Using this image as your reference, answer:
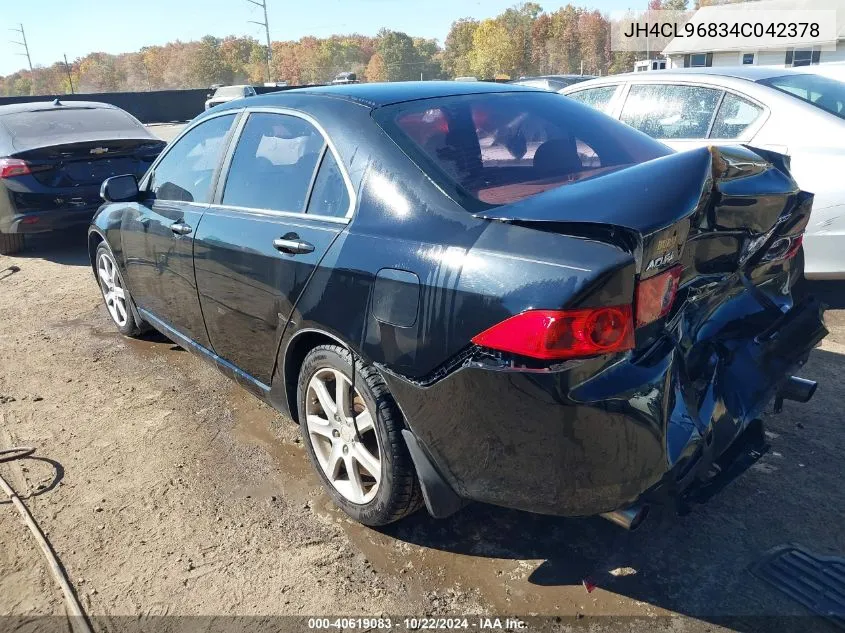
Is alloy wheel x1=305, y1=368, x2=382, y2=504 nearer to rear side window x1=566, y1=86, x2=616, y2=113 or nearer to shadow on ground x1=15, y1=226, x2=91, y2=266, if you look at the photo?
rear side window x1=566, y1=86, x2=616, y2=113

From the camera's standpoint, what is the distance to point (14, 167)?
262 inches

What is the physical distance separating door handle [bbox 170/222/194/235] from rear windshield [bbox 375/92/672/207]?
4.39 ft

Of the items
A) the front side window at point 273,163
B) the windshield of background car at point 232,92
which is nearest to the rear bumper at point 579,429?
the front side window at point 273,163

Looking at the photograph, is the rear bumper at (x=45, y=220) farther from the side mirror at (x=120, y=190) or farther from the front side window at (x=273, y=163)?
the front side window at (x=273, y=163)

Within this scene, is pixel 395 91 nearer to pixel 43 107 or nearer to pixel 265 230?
pixel 265 230

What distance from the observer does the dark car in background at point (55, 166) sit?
6688 mm

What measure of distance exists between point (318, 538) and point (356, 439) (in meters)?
0.44

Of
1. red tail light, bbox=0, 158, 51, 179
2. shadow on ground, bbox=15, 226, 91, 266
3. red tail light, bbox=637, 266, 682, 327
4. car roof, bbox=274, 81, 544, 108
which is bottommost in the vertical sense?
shadow on ground, bbox=15, 226, 91, 266

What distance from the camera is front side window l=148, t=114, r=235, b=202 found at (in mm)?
3492

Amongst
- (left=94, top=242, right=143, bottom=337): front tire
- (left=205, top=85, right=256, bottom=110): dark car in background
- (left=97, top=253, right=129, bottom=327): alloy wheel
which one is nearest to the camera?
(left=94, top=242, right=143, bottom=337): front tire

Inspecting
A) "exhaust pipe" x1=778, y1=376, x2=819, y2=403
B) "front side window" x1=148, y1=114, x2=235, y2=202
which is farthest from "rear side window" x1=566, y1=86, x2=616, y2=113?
"exhaust pipe" x1=778, y1=376, x2=819, y2=403

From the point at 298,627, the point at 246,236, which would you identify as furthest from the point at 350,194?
the point at 298,627

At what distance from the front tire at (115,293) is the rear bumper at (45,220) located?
6.73 feet

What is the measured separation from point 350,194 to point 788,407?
8.21 ft
